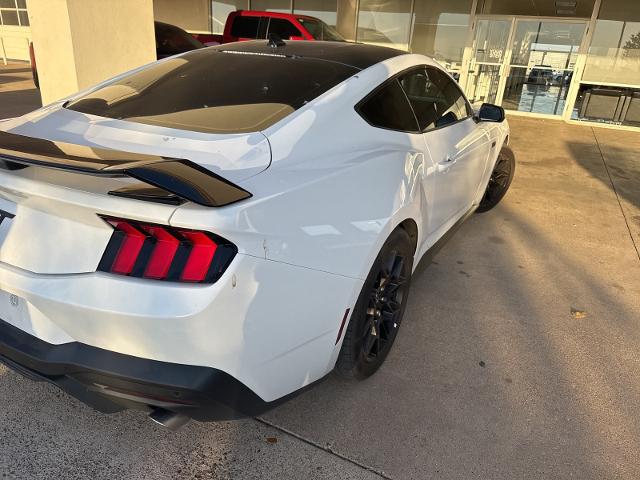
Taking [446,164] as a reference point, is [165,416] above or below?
below

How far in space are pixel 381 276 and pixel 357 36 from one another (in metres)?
12.6

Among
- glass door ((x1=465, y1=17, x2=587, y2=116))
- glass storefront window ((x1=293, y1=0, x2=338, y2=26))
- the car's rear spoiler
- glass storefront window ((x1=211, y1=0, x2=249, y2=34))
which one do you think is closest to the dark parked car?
glass storefront window ((x1=293, y1=0, x2=338, y2=26))

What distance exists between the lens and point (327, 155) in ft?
6.73

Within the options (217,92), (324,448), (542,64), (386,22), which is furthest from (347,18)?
(324,448)

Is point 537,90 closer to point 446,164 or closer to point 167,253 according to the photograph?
point 446,164

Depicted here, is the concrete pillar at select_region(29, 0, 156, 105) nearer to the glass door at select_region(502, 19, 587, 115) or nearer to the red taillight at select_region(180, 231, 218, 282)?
the red taillight at select_region(180, 231, 218, 282)

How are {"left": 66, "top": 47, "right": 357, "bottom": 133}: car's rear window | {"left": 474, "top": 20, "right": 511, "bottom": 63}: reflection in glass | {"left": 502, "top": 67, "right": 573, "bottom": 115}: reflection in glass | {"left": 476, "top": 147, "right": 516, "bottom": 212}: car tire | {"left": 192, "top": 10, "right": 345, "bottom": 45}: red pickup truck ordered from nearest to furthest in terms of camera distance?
{"left": 66, "top": 47, "right": 357, "bottom": 133}: car's rear window, {"left": 476, "top": 147, "right": 516, "bottom": 212}: car tire, {"left": 192, "top": 10, "right": 345, "bottom": 45}: red pickup truck, {"left": 502, "top": 67, "right": 573, "bottom": 115}: reflection in glass, {"left": 474, "top": 20, "right": 511, "bottom": 63}: reflection in glass

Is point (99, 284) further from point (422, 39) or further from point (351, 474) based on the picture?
point (422, 39)

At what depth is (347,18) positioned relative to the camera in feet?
44.4

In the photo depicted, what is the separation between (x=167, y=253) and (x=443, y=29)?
12.8m

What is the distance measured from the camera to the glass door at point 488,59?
1189 cm

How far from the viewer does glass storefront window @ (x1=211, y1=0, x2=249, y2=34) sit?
15.0 meters

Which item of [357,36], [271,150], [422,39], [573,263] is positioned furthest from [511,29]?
[271,150]

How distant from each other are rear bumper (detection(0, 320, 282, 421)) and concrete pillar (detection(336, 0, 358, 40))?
1340 cm
